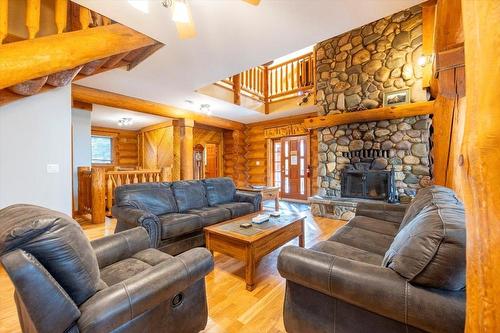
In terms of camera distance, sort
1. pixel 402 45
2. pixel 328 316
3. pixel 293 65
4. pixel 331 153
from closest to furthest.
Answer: pixel 328 316, pixel 402 45, pixel 331 153, pixel 293 65

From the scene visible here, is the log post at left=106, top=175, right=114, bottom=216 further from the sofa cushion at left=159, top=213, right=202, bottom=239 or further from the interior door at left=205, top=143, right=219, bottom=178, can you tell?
the interior door at left=205, top=143, right=219, bottom=178

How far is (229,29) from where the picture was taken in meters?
2.48

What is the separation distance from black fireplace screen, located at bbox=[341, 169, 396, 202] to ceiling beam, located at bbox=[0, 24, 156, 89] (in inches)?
163

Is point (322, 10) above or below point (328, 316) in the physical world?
above

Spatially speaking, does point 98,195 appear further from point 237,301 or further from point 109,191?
point 237,301

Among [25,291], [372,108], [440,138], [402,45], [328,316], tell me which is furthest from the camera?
[372,108]

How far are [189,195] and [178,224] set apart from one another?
79 cm

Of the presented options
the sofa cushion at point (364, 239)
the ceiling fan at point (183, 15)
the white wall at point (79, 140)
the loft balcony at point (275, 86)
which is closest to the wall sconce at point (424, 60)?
the loft balcony at point (275, 86)

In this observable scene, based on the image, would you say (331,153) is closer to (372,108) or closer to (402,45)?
(372,108)

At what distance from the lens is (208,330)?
1.59 m

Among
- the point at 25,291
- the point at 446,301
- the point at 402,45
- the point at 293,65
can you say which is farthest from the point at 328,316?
the point at 293,65

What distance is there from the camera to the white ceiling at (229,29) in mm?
2107

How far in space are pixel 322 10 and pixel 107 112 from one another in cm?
620

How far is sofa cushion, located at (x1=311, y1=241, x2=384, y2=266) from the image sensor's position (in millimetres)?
1622
